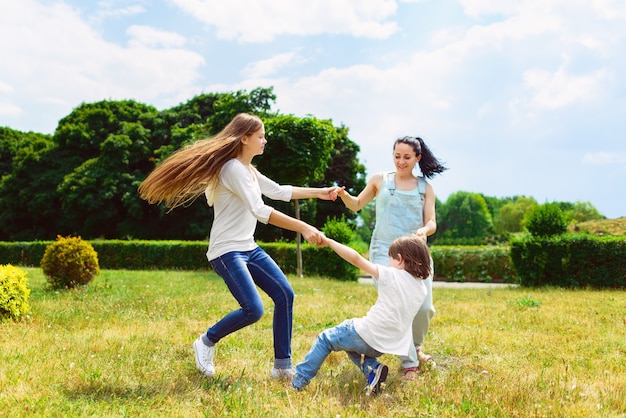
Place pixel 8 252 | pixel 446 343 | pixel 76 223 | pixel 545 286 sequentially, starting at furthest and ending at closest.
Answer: pixel 76 223 → pixel 8 252 → pixel 545 286 → pixel 446 343

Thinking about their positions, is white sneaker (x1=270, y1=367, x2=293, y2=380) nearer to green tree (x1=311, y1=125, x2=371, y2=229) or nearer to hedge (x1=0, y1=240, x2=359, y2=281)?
hedge (x1=0, y1=240, x2=359, y2=281)

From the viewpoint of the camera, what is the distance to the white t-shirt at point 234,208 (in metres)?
4.46

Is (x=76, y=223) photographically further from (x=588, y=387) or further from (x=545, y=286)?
(x=588, y=387)

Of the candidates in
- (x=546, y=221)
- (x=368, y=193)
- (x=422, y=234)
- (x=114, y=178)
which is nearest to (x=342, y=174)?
(x=114, y=178)

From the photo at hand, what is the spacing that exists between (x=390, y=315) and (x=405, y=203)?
1.45 metres

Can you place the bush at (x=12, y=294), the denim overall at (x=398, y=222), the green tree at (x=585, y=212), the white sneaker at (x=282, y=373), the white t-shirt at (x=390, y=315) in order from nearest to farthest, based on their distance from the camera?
1. the white t-shirt at (x=390, y=315)
2. the white sneaker at (x=282, y=373)
3. the denim overall at (x=398, y=222)
4. the bush at (x=12, y=294)
5. the green tree at (x=585, y=212)

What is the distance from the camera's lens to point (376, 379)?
4297 millimetres

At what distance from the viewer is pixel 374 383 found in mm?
4285

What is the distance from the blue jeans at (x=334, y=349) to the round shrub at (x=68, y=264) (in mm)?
9544

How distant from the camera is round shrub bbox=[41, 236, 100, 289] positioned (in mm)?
12242

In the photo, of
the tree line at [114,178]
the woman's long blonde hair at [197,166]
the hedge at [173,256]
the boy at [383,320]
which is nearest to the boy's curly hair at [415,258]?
the boy at [383,320]

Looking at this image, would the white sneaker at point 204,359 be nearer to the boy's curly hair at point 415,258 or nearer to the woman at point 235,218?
the woman at point 235,218

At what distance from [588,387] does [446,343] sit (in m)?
2.08

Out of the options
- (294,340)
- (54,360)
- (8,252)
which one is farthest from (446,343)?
(8,252)
